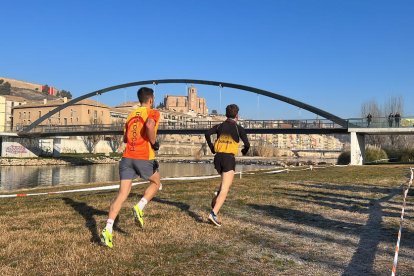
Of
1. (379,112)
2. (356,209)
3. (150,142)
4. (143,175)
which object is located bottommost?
(356,209)

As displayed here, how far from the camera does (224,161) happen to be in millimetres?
6293

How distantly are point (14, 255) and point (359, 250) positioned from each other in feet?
12.7

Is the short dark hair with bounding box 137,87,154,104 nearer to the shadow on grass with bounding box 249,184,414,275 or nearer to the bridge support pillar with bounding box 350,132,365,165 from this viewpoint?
the shadow on grass with bounding box 249,184,414,275

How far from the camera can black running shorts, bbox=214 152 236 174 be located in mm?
6289

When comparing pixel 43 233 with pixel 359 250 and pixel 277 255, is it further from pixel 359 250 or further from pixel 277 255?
pixel 359 250

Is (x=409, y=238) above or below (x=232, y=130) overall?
below

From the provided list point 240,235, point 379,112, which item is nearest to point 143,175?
point 240,235

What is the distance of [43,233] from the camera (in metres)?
5.32

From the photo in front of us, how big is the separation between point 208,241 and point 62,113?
11985 cm

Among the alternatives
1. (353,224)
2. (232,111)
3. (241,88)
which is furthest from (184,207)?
(241,88)

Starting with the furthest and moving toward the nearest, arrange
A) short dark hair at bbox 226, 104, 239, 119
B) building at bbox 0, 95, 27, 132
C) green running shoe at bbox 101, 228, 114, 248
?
building at bbox 0, 95, 27, 132
short dark hair at bbox 226, 104, 239, 119
green running shoe at bbox 101, 228, 114, 248

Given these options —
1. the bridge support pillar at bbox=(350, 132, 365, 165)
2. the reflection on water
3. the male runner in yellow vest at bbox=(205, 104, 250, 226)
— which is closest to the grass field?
the male runner in yellow vest at bbox=(205, 104, 250, 226)

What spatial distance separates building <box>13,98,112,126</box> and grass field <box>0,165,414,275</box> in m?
109

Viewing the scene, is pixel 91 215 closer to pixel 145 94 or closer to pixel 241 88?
pixel 145 94
